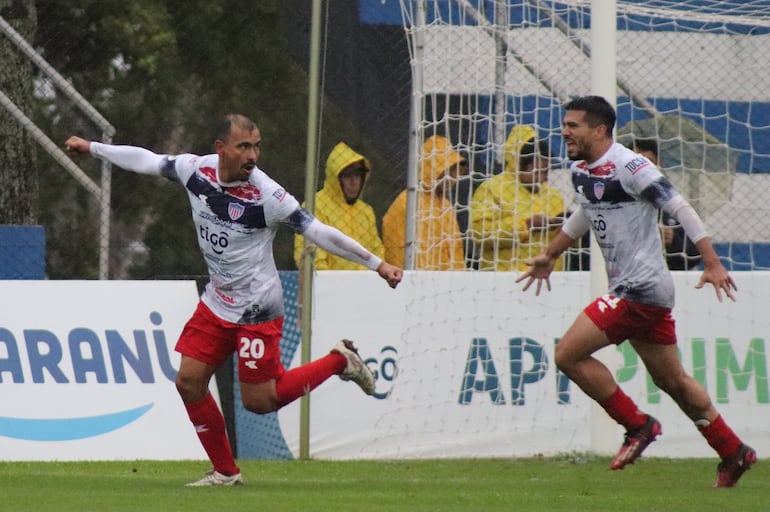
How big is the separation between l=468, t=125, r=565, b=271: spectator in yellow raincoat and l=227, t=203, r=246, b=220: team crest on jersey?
3.71 meters

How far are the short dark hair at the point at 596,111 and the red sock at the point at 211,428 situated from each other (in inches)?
110

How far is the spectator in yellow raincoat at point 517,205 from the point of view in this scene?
12156 millimetres

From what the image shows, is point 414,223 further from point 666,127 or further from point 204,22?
point 204,22

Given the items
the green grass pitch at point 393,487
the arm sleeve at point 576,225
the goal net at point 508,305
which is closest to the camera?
the green grass pitch at point 393,487

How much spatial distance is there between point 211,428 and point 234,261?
97 cm

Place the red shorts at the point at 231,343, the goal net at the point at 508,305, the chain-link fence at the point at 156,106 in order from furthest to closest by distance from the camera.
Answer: the chain-link fence at the point at 156,106
the goal net at the point at 508,305
the red shorts at the point at 231,343

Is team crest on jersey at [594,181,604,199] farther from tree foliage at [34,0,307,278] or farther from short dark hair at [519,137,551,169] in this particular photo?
tree foliage at [34,0,307,278]

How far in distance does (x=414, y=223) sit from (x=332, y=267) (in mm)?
828

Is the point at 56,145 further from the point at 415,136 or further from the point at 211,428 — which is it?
the point at 211,428

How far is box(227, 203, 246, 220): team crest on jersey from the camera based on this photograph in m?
8.90

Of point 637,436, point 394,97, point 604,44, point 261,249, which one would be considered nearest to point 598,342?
point 637,436

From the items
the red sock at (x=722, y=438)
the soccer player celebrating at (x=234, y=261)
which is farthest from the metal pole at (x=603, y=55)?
the soccer player celebrating at (x=234, y=261)

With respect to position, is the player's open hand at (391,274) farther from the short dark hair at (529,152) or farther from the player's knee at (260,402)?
the short dark hair at (529,152)

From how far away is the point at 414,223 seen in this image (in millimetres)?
12414
